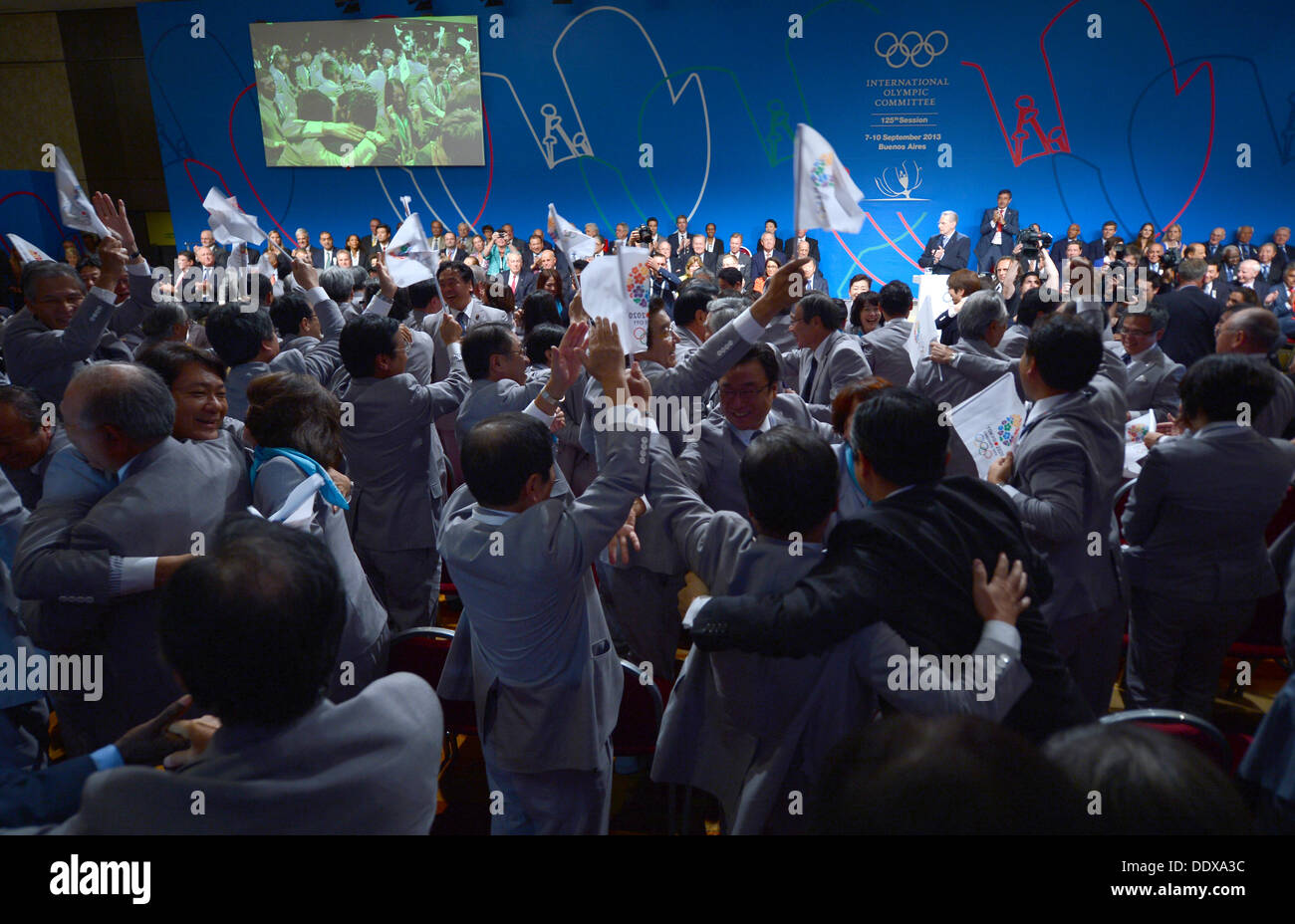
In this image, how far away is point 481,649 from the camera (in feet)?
6.04

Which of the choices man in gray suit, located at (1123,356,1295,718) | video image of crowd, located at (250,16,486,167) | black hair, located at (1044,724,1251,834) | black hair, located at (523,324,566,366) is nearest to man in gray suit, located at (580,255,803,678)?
black hair, located at (523,324,566,366)

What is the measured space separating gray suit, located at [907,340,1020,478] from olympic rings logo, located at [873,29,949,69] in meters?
9.00

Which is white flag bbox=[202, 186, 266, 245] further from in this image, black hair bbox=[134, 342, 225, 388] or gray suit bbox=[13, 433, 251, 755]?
gray suit bbox=[13, 433, 251, 755]

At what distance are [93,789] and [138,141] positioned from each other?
16052 millimetres

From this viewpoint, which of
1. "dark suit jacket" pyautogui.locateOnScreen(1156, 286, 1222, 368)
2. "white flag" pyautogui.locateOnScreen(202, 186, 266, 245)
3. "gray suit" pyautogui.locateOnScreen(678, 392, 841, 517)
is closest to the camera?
"gray suit" pyautogui.locateOnScreen(678, 392, 841, 517)

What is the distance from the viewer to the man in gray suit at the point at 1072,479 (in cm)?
204

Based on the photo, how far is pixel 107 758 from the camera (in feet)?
4.11

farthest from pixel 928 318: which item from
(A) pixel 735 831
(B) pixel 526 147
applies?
(B) pixel 526 147

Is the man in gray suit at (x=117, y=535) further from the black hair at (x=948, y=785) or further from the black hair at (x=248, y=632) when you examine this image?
the black hair at (x=948, y=785)

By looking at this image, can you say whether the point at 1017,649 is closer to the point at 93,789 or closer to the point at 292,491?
the point at 93,789

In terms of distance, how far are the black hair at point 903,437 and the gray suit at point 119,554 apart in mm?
1418

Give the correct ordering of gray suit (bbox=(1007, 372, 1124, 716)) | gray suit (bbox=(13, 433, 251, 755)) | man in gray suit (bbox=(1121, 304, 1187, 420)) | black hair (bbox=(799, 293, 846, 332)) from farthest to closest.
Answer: black hair (bbox=(799, 293, 846, 332))
man in gray suit (bbox=(1121, 304, 1187, 420))
gray suit (bbox=(1007, 372, 1124, 716))
gray suit (bbox=(13, 433, 251, 755))

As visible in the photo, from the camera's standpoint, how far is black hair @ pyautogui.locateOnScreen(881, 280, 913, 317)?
4176 mm

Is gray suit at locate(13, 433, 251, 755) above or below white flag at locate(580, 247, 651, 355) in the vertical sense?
below
